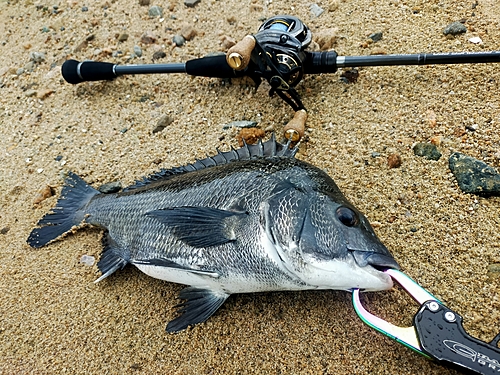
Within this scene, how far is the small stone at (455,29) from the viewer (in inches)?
122

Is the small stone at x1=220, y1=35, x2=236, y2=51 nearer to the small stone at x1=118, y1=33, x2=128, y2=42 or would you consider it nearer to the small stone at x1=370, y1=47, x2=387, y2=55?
the small stone at x1=118, y1=33, x2=128, y2=42

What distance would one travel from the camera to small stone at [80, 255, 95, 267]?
2662mm

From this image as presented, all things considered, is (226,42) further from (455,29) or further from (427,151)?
(427,151)

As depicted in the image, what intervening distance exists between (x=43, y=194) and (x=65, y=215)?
50 centimetres

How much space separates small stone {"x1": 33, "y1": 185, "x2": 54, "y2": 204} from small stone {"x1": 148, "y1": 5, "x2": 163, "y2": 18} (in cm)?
235

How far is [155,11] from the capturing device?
4367 millimetres

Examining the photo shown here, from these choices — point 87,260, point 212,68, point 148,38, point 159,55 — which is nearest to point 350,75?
point 212,68

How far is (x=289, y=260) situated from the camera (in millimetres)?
1845

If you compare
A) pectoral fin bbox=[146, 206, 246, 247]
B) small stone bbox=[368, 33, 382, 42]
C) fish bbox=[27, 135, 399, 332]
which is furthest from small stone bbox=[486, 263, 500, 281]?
small stone bbox=[368, 33, 382, 42]

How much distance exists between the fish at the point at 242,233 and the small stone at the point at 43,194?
0.90 metres

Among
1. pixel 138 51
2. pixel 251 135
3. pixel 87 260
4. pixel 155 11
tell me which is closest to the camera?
pixel 87 260

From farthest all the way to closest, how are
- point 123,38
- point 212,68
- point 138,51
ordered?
1. point 123,38
2. point 138,51
3. point 212,68

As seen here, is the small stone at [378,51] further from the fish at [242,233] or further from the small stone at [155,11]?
the small stone at [155,11]

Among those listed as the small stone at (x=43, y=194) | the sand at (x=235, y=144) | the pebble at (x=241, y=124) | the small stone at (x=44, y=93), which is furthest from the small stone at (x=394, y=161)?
the small stone at (x=44, y=93)
